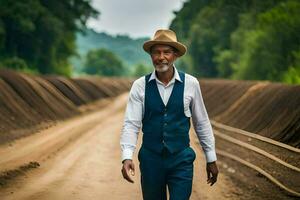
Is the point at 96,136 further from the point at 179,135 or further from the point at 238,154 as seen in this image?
the point at 179,135

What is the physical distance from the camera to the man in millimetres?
4387

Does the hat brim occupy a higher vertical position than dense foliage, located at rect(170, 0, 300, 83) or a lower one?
lower

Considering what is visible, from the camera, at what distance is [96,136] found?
60.5 ft

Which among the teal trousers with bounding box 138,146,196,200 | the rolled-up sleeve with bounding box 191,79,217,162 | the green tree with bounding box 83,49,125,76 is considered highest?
the green tree with bounding box 83,49,125,76

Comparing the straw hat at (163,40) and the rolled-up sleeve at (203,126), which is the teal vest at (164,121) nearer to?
the rolled-up sleeve at (203,126)

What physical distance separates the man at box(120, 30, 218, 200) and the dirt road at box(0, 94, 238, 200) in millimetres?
4662

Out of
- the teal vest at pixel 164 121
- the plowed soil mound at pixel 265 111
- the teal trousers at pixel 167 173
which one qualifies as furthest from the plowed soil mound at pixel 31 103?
the teal vest at pixel 164 121

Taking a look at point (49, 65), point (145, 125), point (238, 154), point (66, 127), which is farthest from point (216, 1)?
point (145, 125)

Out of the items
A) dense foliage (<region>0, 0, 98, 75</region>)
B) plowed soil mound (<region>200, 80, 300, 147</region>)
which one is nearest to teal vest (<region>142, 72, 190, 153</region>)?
plowed soil mound (<region>200, 80, 300, 147</region>)

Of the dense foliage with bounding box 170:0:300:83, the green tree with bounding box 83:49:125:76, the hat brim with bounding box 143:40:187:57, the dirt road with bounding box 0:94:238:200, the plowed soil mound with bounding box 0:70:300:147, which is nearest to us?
the hat brim with bounding box 143:40:187:57

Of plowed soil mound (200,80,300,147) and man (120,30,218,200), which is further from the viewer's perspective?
plowed soil mound (200,80,300,147)

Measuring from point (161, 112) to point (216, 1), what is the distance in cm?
7333

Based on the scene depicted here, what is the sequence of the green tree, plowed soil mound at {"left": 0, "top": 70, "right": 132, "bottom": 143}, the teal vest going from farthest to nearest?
1. the green tree
2. plowed soil mound at {"left": 0, "top": 70, "right": 132, "bottom": 143}
3. the teal vest

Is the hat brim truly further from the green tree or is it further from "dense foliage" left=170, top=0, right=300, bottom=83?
the green tree
